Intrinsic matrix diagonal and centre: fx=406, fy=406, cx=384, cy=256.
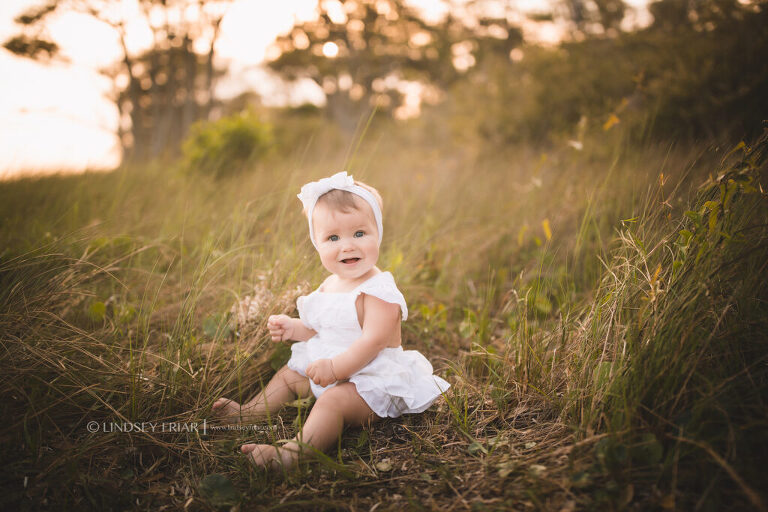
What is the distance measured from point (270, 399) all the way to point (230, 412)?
6.7 inches

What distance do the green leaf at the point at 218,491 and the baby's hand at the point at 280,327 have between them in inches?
23.6

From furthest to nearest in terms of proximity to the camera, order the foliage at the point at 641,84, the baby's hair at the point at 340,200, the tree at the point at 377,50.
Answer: the tree at the point at 377,50, the foliage at the point at 641,84, the baby's hair at the point at 340,200

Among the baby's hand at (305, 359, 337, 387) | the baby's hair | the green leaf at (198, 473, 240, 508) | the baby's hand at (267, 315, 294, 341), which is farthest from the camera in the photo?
the baby's hand at (267, 315, 294, 341)

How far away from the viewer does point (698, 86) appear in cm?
525

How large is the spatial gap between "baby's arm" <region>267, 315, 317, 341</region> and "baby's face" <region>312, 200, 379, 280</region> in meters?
0.34

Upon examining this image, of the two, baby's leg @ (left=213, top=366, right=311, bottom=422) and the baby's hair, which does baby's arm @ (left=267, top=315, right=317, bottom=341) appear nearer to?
baby's leg @ (left=213, top=366, right=311, bottom=422)

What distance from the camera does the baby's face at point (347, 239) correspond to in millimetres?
1709

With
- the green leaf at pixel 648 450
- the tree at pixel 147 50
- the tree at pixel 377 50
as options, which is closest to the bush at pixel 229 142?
the tree at pixel 147 50

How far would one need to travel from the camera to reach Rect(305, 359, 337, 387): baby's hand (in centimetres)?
158

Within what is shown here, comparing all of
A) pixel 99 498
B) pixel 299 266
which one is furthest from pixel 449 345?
pixel 99 498

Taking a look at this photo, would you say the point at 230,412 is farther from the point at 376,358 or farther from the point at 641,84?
the point at 641,84

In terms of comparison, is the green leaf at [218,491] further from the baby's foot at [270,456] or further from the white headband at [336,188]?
the white headband at [336,188]

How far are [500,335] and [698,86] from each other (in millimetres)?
5065

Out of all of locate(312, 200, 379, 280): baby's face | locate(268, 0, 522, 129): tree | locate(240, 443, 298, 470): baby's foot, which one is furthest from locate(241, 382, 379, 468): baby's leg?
locate(268, 0, 522, 129): tree
